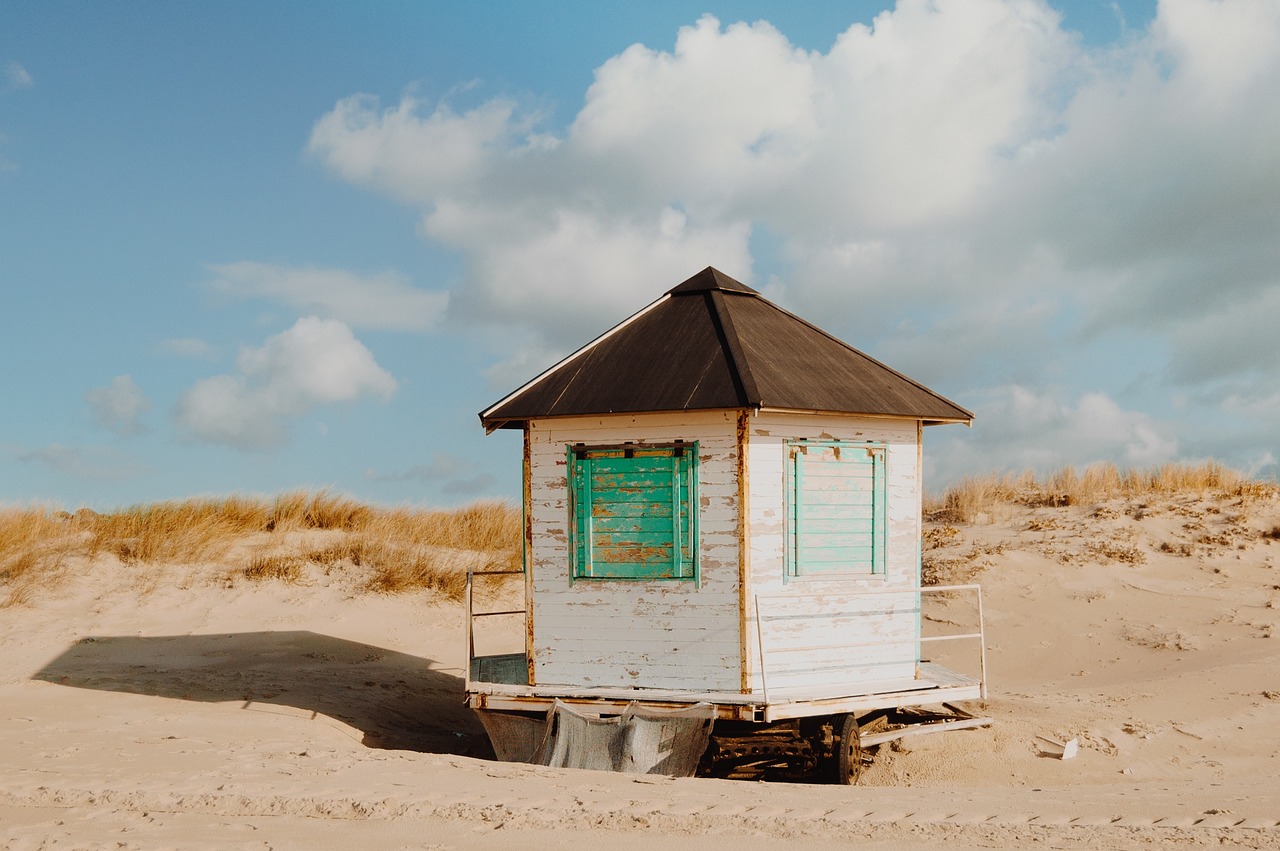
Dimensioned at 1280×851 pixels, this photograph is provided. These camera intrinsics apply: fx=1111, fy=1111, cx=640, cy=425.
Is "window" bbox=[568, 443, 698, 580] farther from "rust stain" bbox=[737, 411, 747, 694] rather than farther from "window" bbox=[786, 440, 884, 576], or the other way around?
"window" bbox=[786, 440, 884, 576]

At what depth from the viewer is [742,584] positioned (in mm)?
11336

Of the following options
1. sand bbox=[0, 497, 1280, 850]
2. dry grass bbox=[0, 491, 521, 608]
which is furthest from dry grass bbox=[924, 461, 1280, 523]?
dry grass bbox=[0, 491, 521, 608]

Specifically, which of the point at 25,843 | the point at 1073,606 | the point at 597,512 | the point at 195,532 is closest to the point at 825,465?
the point at 597,512

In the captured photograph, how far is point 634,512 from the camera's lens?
1179 centimetres

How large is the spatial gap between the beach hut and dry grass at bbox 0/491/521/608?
11708 mm

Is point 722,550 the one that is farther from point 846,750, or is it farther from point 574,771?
point 574,771

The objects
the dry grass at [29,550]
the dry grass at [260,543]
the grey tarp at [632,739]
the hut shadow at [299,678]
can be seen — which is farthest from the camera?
the dry grass at [260,543]

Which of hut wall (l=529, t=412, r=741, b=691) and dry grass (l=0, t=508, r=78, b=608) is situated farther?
dry grass (l=0, t=508, r=78, b=608)

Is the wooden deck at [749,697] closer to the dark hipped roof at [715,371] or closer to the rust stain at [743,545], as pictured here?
the rust stain at [743,545]

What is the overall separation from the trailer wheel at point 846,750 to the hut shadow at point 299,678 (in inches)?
199

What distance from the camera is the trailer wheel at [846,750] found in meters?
11.5

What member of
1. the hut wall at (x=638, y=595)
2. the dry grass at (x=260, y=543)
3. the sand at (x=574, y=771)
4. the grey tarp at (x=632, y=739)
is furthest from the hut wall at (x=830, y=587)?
the dry grass at (x=260, y=543)

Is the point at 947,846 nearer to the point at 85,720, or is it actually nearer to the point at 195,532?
the point at 85,720

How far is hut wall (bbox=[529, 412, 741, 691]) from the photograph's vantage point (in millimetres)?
11430
